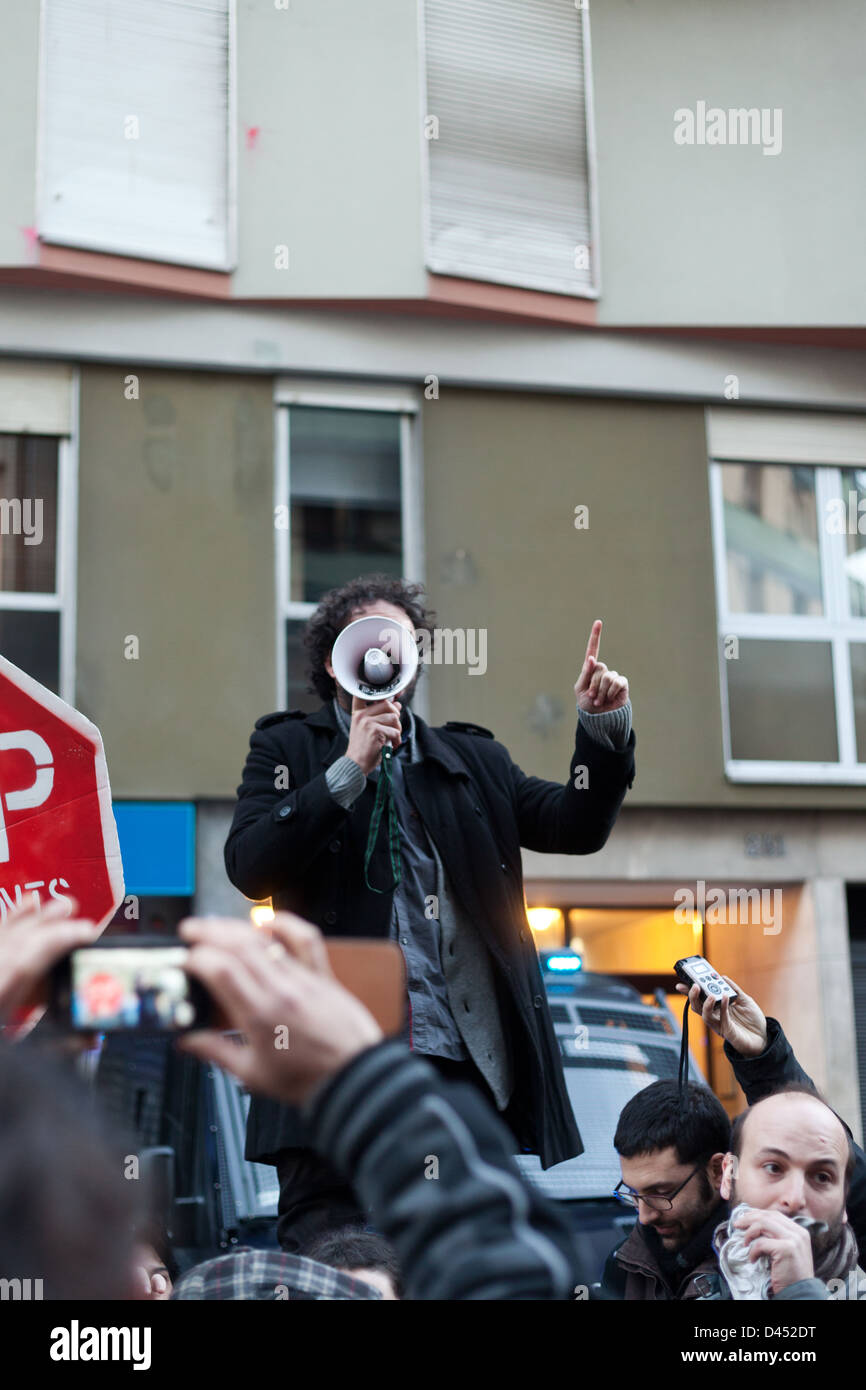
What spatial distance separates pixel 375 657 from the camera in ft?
11.4

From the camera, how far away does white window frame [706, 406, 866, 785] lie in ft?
39.1

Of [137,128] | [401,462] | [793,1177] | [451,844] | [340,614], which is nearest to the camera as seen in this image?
[793,1177]

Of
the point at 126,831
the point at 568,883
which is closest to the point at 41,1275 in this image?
the point at 126,831

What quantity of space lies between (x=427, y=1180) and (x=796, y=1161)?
1.80 metres

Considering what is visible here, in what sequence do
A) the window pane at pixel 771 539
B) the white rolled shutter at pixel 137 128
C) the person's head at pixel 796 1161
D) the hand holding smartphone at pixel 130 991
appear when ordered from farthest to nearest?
1. the window pane at pixel 771 539
2. the white rolled shutter at pixel 137 128
3. the person's head at pixel 796 1161
4. the hand holding smartphone at pixel 130 991

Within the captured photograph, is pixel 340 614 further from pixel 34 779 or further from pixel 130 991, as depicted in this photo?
pixel 130 991

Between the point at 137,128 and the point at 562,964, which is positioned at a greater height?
the point at 137,128

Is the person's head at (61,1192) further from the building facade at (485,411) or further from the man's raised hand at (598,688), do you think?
the building facade at (485,411)

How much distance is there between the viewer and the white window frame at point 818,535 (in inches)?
470

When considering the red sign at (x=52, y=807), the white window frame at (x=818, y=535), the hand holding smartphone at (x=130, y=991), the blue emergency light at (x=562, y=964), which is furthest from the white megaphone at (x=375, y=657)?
the white window frame at (x=818, y=535)

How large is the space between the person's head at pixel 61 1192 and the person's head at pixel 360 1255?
1.76m

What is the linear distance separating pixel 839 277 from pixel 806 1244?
414 inches

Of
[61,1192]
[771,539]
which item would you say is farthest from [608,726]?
[771,539]
